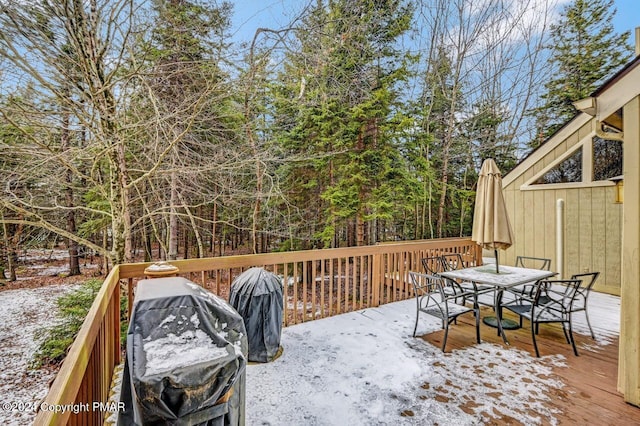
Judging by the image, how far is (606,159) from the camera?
5.69 m

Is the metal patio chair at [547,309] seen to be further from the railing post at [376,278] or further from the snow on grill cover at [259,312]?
the snow on grill cover at [259,312]

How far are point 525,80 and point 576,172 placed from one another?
255 inches

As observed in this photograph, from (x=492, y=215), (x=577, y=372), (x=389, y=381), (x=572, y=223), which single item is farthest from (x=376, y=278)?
(x=572, y=223)

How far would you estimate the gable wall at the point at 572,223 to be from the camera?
559cm

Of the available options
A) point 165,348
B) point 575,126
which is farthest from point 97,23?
point 575,126

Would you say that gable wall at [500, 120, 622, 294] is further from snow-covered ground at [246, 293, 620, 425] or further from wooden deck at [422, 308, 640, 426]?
wooden deck at [422, 308, 640, 426]

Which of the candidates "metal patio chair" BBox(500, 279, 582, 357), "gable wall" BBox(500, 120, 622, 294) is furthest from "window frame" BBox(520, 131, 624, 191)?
"metal patio chair" BBox(500, 279, 582, 357)

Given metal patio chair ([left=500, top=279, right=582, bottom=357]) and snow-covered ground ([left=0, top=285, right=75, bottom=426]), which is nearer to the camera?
metal patio chair ([left=500, top=279, right=582, bottom=357])

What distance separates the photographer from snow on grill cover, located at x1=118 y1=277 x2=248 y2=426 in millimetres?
1348

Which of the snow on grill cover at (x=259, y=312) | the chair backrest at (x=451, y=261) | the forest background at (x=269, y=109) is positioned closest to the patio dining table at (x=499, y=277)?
the chair backrest at (x=451, y=261)

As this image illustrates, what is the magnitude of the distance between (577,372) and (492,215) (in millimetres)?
1804

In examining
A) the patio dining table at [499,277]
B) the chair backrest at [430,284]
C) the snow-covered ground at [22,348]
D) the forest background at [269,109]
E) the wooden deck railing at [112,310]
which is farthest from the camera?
→ the snow-covered ground at [22,348]

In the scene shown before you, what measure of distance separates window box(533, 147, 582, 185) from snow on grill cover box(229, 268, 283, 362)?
6.41m

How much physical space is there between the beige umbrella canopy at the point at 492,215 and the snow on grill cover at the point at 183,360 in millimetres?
3358
